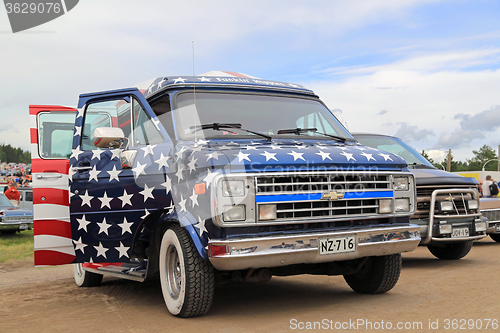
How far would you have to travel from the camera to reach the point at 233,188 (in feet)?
15.0

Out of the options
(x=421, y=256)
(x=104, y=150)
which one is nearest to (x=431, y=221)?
(x=421, y=256)

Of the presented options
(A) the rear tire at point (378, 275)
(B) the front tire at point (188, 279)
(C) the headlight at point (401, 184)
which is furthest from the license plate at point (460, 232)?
(B) the front tire at point (188, 279)

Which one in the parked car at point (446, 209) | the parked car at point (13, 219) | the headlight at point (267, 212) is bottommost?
the parked car at point (13, 219)

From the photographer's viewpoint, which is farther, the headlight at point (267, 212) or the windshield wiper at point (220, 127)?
the windshield wiper at point (220, 127)

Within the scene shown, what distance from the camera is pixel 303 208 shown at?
4867mm

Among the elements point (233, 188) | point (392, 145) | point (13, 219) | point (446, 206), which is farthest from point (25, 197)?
point (233, 188)

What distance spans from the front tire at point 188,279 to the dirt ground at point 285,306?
12 centimetres

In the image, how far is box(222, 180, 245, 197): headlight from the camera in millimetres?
4537

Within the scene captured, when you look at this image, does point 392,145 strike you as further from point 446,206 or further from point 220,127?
point 220,127

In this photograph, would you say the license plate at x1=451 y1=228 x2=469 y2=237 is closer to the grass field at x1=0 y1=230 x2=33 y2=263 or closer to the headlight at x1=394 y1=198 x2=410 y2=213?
the headlight at x1=394 y1=198 x2=410 y2=213

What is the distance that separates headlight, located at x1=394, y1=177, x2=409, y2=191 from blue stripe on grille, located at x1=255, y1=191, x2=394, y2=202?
0.13m

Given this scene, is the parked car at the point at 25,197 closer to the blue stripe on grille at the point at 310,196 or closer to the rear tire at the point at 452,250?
the rear tire at the point at 452,250

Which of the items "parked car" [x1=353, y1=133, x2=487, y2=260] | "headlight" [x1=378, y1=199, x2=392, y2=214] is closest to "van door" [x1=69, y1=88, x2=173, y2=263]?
"headlight" [x1=378, y1=199, x2=392, y2=214]

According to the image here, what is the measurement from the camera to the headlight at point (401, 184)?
5434 millimetres
